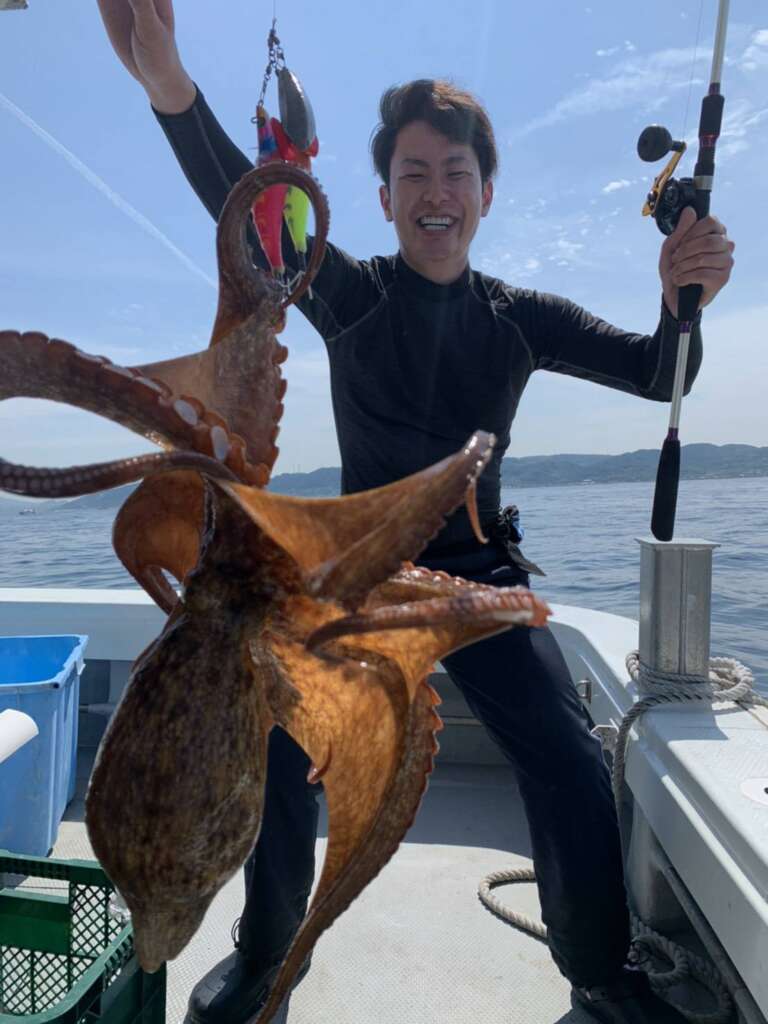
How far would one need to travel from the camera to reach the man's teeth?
9.09 feet

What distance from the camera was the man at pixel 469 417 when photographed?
255cm

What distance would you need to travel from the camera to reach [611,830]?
8.45 feet

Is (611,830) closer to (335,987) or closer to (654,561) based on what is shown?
(654,561)

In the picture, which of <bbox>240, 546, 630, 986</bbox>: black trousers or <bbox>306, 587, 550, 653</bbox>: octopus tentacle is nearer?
<bbox>306, 587, 550, 653</bbox>: octopus tentacle

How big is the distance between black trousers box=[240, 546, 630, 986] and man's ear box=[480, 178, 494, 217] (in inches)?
56.5

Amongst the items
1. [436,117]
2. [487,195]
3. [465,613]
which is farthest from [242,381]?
[487,195]

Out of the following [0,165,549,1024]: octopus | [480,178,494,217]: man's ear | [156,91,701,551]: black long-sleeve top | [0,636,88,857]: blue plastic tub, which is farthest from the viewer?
[0,636,88,857]: blue plastic tub

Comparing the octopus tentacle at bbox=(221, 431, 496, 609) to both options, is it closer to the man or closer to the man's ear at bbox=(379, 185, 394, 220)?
the man

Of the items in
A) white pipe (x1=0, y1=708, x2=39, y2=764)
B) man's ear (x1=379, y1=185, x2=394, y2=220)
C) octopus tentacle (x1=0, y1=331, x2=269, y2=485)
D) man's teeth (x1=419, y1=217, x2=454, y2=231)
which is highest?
man's ear (x1=379, y1=185, x2=394, y2=220)

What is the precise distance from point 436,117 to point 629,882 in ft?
10.8

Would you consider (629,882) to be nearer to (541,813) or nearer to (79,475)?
(541,813)

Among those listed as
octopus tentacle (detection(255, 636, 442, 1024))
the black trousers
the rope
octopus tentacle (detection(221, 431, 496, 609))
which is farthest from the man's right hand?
the rope

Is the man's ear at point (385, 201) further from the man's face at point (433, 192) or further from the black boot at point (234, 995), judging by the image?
the black boot at point (234, 995)

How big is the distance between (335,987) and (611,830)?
136 centimetres
